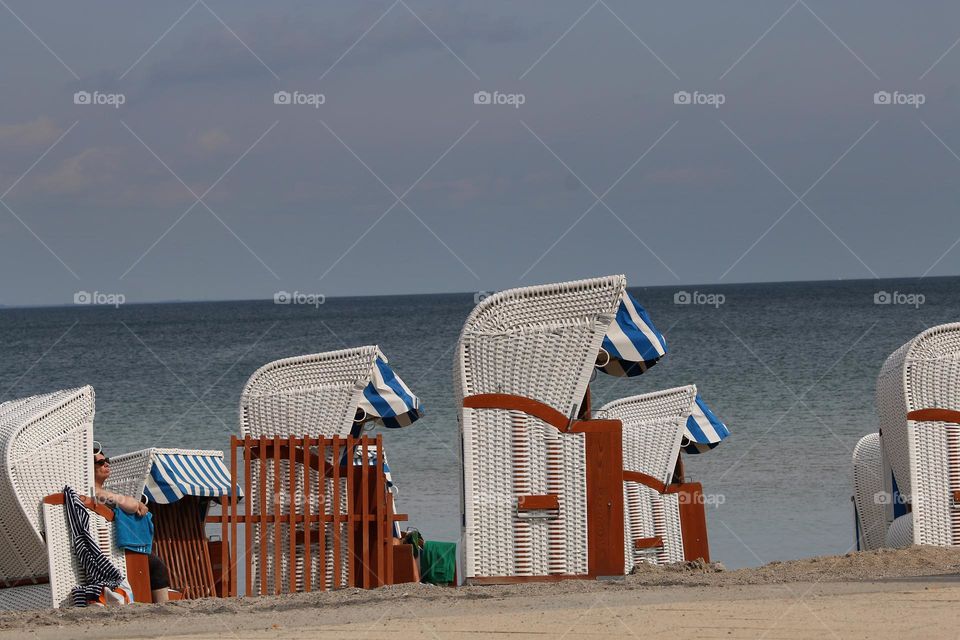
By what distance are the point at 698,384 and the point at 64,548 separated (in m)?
26.5

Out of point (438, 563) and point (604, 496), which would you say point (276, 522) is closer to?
point (438, 563)

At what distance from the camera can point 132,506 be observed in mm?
8156

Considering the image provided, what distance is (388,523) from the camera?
8.48 metres

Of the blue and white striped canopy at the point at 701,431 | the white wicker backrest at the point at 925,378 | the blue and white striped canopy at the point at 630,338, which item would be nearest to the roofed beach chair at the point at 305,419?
the blue and white striped canopy at the point at 630,338

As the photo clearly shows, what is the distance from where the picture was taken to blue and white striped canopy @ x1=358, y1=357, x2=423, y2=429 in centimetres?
939

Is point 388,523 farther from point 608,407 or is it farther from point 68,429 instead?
point 608,407

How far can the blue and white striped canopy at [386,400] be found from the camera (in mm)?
9391

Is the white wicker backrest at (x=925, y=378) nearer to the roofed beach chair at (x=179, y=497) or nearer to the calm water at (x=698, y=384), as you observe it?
the calm water at (x=698, y=384)

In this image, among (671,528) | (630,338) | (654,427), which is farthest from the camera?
(671,528)

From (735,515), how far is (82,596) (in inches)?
350

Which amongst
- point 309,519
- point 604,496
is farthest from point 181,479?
point 604,496

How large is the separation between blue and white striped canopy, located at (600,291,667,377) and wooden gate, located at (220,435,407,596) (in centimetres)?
164

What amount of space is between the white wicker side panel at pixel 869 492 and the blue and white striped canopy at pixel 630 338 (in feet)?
10.9
